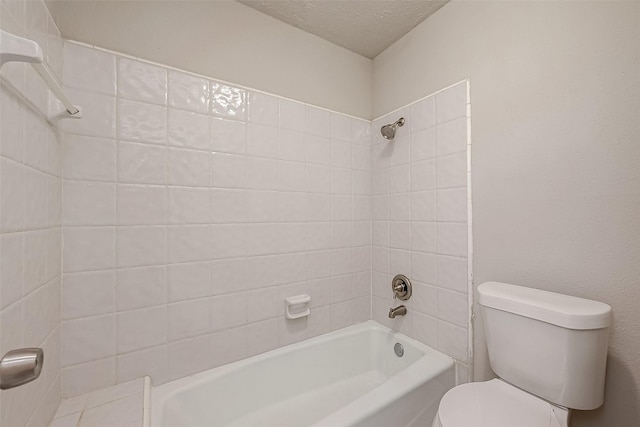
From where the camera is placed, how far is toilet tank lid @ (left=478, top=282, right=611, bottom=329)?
79cm

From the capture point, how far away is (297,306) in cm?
148

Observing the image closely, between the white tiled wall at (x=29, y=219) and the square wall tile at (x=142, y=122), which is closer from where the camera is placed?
the white tiled wall at (x=29, y=219)

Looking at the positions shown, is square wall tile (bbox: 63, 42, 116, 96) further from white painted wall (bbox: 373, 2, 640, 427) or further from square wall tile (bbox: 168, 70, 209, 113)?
white painted wall (bbox: 373, 2, 640, 427)

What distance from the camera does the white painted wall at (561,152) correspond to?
85 cm

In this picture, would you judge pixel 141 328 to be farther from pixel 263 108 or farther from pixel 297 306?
pixel 263 108

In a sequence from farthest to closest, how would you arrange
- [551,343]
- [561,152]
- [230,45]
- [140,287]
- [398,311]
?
[398,311], [230,45], [140,287], [561,152], [551,343]

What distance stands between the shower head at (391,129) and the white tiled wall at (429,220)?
32 mm

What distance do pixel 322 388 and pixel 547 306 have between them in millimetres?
1189

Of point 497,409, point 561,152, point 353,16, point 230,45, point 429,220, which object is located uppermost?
point 353,16

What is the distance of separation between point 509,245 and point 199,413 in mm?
1541

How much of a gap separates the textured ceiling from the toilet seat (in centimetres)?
180

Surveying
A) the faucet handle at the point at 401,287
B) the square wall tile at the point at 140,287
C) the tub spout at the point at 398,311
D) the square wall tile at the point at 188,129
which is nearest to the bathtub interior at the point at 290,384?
the tub spout at the point at 398,311

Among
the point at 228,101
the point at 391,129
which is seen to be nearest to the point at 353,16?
the point at 391,129

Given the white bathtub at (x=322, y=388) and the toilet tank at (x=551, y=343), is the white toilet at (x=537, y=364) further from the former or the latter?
the white bathtub at (x=322, y=388)
